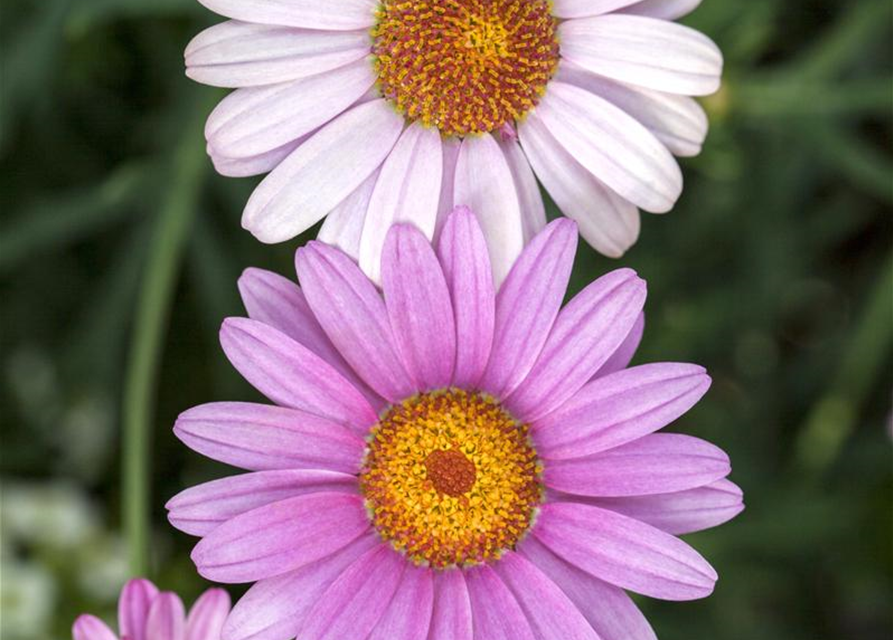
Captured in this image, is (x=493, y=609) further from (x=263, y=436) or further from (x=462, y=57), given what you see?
(x=462, y=57)

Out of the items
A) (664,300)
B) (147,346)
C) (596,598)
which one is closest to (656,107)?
(596,598)

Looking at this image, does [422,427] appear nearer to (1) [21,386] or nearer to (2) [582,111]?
(2) [582,111]

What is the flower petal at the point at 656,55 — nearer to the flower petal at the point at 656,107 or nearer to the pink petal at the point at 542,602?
the flower petal at the point at 656,107

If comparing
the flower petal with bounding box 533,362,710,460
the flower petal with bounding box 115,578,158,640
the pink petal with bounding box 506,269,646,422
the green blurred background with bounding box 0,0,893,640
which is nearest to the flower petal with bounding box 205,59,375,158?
the pink petal with bounding box 506,269,646,422

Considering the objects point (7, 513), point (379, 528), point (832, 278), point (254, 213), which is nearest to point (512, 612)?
point (379, 528)

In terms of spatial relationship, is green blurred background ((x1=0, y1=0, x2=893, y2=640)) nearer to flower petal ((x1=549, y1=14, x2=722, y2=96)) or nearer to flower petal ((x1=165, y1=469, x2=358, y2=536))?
flower petal ((x1=549, y1=14, x2=722, y2=96))

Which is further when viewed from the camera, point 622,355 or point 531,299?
point 622,355
